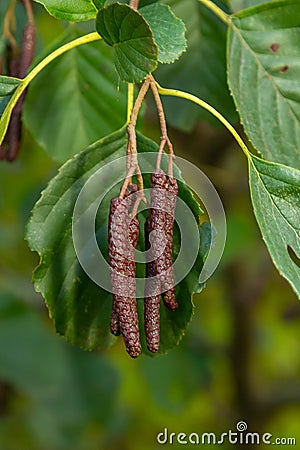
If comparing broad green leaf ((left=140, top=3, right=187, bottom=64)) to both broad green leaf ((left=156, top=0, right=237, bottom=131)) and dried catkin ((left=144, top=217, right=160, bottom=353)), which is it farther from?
broad green leaf ((left=156, top=0, right=237, bottom=131))

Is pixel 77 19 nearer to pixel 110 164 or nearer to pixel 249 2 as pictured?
pixel 110 164

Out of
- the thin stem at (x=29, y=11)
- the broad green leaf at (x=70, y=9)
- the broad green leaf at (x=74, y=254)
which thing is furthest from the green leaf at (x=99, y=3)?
the thin stem at (x=29, y=11)

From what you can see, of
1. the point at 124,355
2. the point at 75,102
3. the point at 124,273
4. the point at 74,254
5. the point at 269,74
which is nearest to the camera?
the point at 124,273

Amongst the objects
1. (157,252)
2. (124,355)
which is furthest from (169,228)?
(124,355)

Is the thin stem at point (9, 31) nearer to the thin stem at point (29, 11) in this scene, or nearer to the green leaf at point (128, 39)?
the thin stem at point (29, 11)

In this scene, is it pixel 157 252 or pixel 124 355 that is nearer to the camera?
pixel 157 252

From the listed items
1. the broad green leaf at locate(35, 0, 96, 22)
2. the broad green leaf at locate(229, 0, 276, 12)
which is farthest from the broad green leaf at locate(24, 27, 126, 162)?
the broad green leaf at locate(35, 0, 96, 22)

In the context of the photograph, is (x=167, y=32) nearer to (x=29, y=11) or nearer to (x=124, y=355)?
(x=29, y=11)

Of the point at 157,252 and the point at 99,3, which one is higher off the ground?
the point at 99,3
